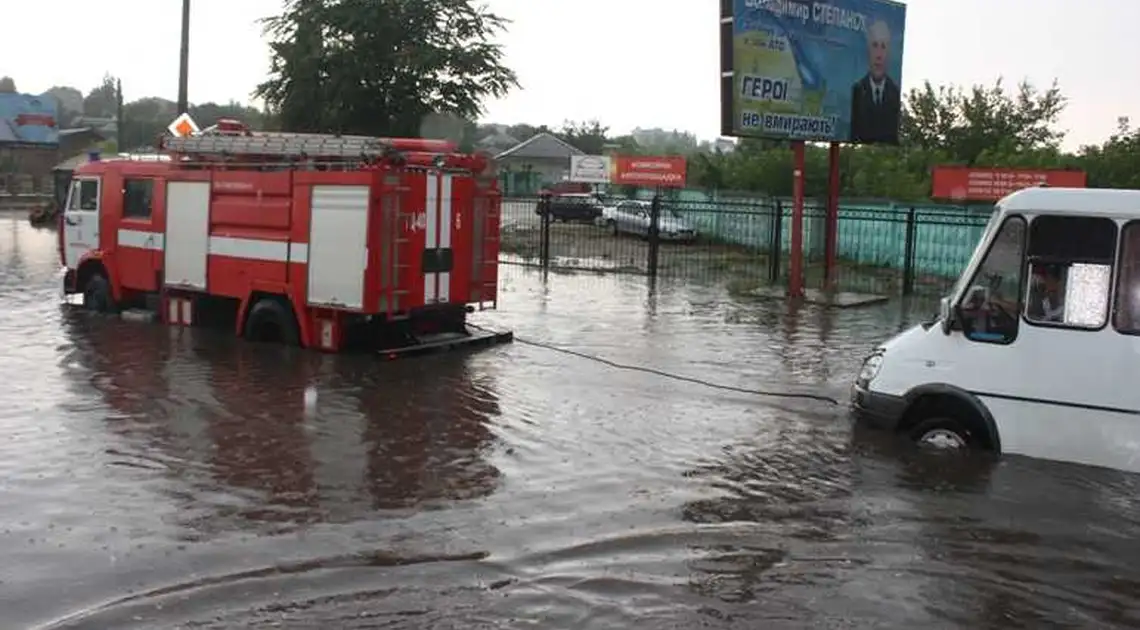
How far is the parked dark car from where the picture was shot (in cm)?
3541

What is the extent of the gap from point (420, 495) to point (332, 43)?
33264mm

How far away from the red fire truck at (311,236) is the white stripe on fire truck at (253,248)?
20 mm

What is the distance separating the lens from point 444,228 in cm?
1341

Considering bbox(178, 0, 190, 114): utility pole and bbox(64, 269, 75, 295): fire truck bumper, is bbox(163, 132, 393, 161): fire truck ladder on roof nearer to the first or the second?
bbox(64, 269, 75, 295): fire truck bumper

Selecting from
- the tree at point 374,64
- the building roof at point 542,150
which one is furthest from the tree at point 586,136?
the tree at point 374,64

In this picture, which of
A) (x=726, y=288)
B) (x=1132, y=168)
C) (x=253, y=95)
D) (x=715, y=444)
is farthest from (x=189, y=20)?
(x=1132, y=168)

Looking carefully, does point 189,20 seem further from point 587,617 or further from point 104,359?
point 587,617

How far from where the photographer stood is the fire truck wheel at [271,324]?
534 inches

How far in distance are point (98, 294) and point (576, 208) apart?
21843mm

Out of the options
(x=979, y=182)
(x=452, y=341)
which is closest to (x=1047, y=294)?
(x=452, y=341)

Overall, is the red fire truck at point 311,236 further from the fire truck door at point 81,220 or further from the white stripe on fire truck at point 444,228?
the fire truck door at point 81,220

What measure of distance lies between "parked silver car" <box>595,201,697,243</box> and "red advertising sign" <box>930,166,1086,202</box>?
23.5 feet

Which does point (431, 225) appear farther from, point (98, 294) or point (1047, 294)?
point (1047, 294)

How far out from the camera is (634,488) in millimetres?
7668
